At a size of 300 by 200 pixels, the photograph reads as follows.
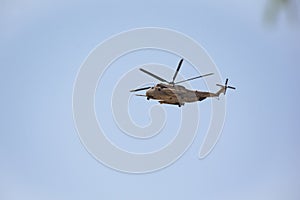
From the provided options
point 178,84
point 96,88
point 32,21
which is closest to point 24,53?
point 32,21

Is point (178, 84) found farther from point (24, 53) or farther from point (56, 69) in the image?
point (24, 53)

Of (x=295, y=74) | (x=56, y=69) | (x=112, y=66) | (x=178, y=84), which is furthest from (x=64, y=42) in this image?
(x=295, y=74)

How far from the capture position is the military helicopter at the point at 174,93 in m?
1.78

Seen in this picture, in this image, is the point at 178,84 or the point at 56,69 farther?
the point at 178,84

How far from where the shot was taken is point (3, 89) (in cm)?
166

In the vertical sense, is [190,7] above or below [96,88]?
above

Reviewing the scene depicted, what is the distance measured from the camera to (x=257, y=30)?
1867mm

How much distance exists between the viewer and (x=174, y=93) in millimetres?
1793

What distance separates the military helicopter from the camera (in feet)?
5.83

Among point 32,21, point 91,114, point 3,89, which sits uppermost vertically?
point 32,21

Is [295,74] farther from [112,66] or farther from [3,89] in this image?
[3,89]

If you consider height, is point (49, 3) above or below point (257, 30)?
above

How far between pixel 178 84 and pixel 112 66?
0.31 m

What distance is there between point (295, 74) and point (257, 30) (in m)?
0.28
